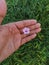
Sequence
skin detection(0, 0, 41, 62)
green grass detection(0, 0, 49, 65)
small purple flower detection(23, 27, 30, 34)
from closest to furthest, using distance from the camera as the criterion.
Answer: skin detection(0, 0, 41, 62) < small purple flower detection(23, 27, 30, 34) < green grass detection(0, 0, 49, 65)

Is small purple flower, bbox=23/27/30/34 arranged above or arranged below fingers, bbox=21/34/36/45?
above

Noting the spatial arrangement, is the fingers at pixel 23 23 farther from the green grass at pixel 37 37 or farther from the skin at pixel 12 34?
the green grass at pixel 37 37

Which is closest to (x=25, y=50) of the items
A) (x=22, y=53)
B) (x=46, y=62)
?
(x=22, y=53)

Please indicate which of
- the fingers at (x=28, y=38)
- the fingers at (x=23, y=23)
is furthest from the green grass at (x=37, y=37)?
the fingers at (x=23, y=23)

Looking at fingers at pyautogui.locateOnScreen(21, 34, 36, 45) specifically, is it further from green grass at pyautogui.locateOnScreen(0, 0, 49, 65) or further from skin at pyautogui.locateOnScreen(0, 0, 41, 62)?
green grass at pyautogui.locateOnScreen(0, 0, 49, 65)

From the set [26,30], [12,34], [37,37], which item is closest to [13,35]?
[12,34]

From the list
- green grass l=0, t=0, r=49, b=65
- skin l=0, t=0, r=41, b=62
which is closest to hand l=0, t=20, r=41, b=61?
skin l=0, t=0, r=41, b=62
